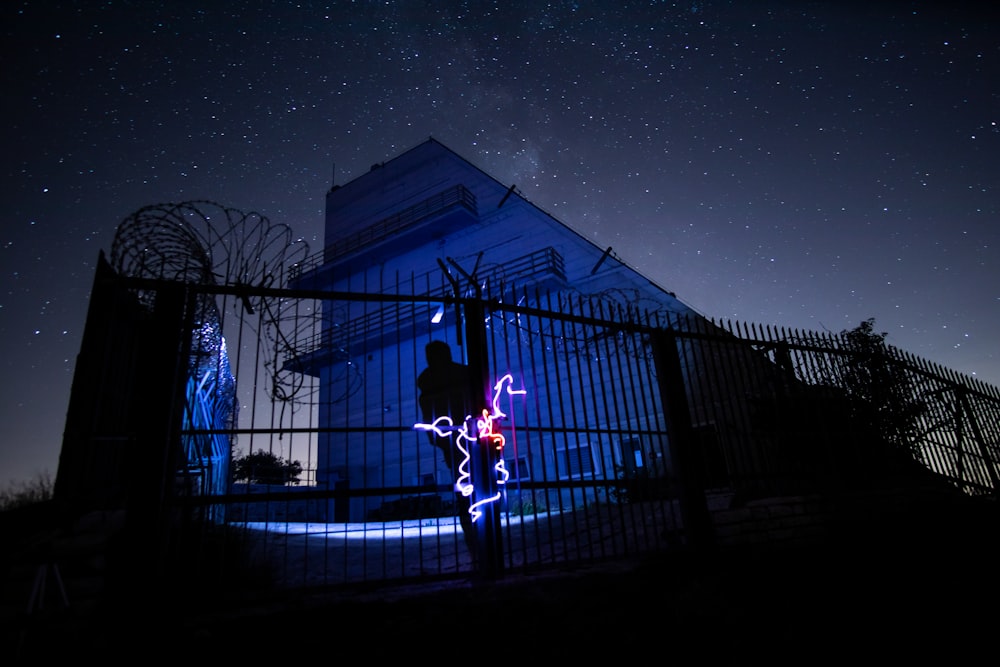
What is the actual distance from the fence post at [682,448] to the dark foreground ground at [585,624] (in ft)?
4.04

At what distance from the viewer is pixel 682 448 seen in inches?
244

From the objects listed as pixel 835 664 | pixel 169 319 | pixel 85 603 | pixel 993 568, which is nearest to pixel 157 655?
pixel 85 603

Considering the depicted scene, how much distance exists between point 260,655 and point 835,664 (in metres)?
3.25

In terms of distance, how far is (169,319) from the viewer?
427 cm

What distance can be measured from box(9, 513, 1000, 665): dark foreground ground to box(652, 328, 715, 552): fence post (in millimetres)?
1231

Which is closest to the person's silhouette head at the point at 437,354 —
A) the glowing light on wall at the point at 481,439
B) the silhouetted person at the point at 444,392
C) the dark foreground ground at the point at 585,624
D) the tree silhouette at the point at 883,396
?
the silhouetted person at the point at 444,392

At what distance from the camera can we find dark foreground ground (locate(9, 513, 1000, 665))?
2.88m

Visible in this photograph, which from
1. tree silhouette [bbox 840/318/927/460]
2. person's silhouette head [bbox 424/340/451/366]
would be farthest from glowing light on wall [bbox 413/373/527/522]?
tree silhouette [bbox 840/318/927/460]

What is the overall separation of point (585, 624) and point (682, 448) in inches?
132

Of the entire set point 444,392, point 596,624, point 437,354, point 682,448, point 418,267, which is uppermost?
point 418,267

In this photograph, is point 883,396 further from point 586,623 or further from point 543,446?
point 586,623

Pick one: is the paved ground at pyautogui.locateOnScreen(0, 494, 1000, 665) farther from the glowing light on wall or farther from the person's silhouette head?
the person's silhouette head

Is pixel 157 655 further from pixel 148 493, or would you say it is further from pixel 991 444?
pixel 991 444

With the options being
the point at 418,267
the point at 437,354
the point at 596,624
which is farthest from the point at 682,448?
the point at 418,267
